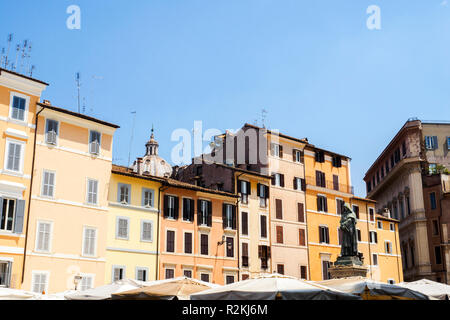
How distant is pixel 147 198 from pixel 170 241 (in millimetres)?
3739

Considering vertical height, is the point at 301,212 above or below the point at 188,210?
above

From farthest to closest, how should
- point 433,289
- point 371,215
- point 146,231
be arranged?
point 371,215, point 146,231, point 433,289

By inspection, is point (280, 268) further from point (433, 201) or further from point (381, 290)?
point (381, 290)

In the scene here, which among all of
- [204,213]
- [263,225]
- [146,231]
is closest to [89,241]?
[146,231]

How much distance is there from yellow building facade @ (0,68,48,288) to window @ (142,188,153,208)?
8.84 m

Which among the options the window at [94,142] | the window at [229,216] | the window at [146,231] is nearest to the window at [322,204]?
the window at [229,216]

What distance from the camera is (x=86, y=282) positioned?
1382 inches

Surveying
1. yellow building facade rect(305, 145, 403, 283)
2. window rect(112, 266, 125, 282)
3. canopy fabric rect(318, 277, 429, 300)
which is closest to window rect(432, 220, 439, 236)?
yellow building facade rect(305, 145, 403, 283)

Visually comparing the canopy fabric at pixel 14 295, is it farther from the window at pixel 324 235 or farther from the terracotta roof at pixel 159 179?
the window at pixel 324 235

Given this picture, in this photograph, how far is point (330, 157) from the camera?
57.2 m

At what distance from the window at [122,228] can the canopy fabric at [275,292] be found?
24319 mm

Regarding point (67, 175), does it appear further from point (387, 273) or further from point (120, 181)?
point (387, 273)

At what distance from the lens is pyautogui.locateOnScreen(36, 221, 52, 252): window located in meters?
33.7
